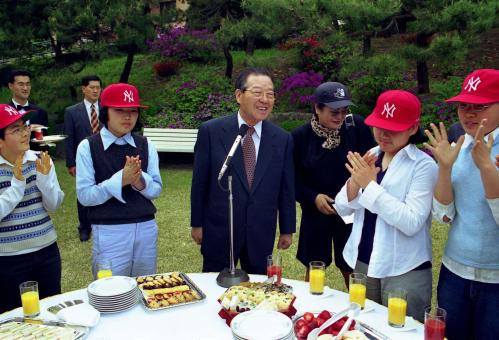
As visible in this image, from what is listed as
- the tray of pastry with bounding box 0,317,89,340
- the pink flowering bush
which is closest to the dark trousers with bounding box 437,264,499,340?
the tray of pastry with bounding box 0,317,89,340

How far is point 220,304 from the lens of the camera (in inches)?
88.6

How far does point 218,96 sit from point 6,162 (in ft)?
28.7

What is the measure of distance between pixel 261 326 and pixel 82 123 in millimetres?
4265

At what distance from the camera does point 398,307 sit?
2045 mm

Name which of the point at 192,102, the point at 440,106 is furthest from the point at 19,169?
the point at 192,102

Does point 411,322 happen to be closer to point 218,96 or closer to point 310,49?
point 218,96

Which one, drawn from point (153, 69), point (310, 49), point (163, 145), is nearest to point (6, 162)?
point (163, 145)

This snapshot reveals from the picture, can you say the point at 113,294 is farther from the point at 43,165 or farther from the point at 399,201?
the point at 399,201

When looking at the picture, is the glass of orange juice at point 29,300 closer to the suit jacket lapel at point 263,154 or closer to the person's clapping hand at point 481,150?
the suit jacket lapel at point 263,154

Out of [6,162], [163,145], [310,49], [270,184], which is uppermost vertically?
[310,49]

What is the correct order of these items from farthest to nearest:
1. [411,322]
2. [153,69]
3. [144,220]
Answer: [153,69]
[144,220]
[411,322]

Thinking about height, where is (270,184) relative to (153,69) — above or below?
below

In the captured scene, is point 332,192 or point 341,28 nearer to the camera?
point 332,192

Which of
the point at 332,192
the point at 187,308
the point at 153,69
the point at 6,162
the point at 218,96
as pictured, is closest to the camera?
the point at 187,308
